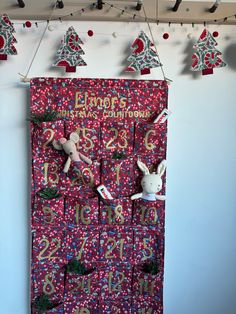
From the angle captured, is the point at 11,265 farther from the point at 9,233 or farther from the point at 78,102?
the point at 78,102

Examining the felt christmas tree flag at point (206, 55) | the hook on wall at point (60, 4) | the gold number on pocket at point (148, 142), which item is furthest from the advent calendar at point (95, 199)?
the hook on wall at point (60, 4)

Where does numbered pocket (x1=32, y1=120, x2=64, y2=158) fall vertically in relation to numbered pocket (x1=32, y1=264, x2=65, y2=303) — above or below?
above

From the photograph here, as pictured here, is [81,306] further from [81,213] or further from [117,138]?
[117,138]

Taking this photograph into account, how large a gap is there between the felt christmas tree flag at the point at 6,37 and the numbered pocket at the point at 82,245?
73cm

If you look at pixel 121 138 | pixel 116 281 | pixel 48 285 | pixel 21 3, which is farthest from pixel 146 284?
pixel 21 3

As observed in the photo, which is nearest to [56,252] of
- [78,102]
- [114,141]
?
[114,141]

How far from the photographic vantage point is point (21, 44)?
1.34m

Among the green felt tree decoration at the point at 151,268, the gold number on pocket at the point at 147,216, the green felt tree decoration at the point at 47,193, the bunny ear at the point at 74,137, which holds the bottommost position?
the green felt tree decoration at the point at 151,268

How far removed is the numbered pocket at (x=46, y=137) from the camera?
129cm

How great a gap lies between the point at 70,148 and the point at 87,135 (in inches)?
3.8

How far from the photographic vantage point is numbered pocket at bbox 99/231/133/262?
137 cm

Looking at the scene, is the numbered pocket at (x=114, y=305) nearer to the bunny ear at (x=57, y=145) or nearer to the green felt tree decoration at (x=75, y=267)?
the green felt tree decoration at (x=75, y=267)

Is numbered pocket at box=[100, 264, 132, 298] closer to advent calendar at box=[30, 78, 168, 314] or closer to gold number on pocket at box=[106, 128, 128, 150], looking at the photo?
advent calendar at box=[30, 78, 168, 314]

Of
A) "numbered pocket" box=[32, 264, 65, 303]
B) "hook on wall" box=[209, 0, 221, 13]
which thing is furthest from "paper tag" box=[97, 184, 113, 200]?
"hook on wall" box=[209, 0, 221, 13]
